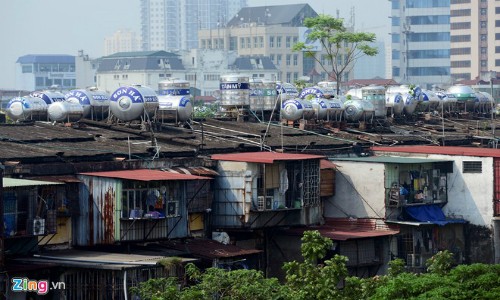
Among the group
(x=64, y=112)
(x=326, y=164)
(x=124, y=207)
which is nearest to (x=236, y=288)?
(x=124, y=207)

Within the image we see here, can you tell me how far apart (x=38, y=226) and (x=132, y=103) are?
1630 centimetres

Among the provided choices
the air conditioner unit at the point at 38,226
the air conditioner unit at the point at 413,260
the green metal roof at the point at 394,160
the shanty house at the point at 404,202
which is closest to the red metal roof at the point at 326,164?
the shanty house at the point at 404,202

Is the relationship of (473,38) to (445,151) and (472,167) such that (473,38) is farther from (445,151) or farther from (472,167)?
(472,167)

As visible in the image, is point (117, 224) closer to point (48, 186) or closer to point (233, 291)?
point (48, 186)

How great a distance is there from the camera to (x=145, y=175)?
4081 centimetres

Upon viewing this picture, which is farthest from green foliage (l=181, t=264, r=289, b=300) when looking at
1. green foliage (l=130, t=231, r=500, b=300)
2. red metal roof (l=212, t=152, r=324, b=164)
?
red metal roof (l=212, t=152, r=324, b=164)

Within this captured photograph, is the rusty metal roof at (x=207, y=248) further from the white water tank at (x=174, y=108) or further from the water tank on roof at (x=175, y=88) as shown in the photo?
the water tank on roof at (x=175, y=88)

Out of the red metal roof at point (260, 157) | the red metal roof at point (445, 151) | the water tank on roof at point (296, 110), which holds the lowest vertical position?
the red metal roof at point (445, 151)

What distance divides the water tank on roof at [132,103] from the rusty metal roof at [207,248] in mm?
11081

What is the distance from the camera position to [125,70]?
176625 millimetres

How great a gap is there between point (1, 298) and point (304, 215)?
14.6 metres

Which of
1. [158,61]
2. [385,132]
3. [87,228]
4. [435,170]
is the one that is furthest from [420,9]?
[87,228]

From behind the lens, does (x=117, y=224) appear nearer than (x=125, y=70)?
Yes

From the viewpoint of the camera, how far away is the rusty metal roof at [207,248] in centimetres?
4081
